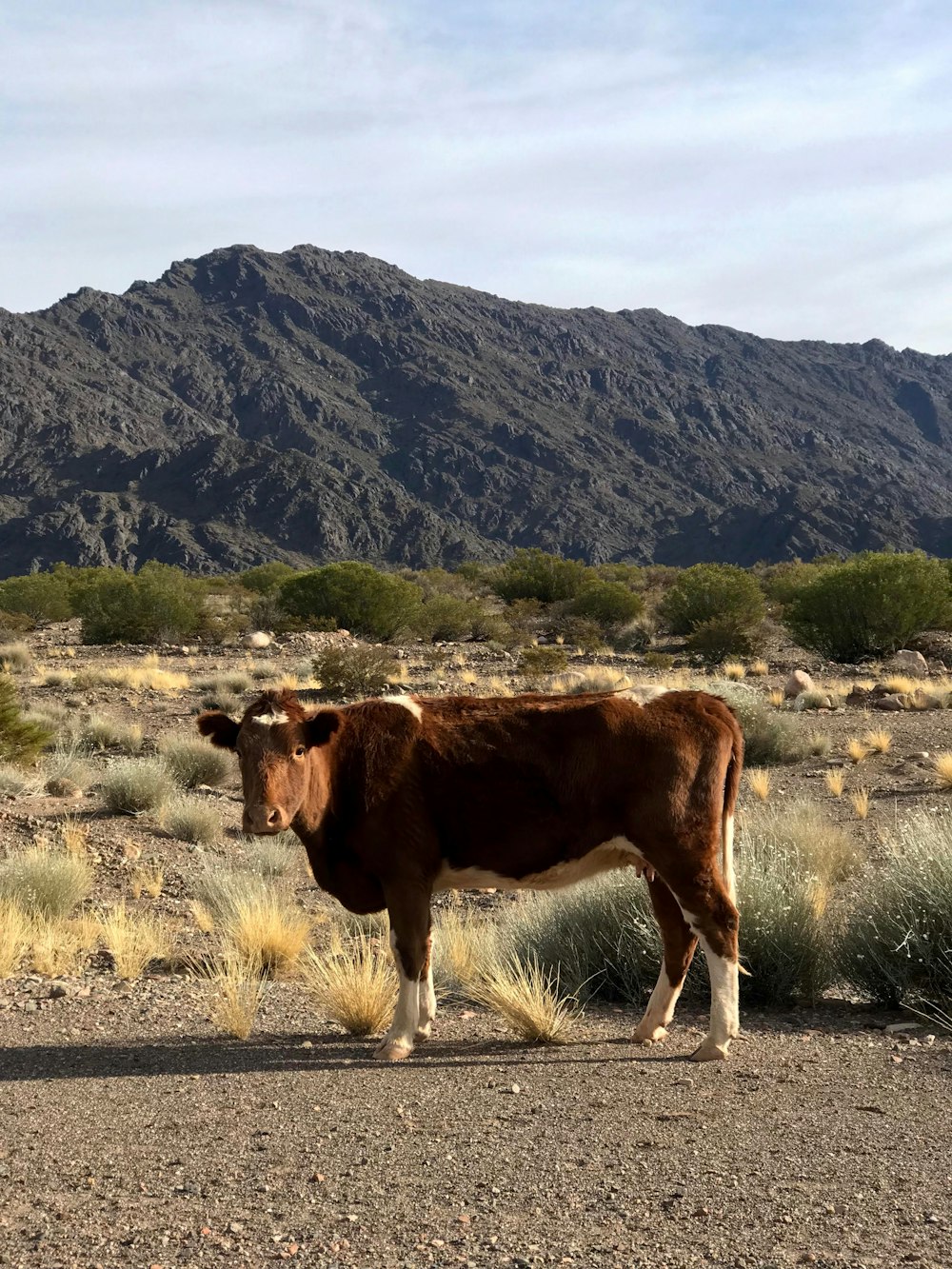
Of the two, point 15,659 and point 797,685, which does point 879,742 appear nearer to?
point 797,685

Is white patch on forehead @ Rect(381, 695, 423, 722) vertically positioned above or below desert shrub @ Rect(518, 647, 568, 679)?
above

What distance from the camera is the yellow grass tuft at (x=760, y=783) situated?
17562 millimetres

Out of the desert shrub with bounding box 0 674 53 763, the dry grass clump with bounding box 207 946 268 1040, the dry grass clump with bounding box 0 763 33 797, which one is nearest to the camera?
the dry grass clump with bounding box 207 946 268 1040

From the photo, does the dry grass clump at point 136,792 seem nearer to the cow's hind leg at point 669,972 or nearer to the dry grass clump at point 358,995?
the dry grass clump at point 358,995

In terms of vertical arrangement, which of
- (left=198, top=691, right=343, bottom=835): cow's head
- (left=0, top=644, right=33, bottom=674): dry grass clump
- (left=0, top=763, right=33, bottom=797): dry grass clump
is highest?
(left=198, top=691, right=343, bottom=835): cow's head

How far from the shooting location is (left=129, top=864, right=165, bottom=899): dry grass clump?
1252cm

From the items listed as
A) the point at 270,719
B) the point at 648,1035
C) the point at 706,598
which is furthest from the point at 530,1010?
the point at 706,598

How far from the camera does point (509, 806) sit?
6781 mm

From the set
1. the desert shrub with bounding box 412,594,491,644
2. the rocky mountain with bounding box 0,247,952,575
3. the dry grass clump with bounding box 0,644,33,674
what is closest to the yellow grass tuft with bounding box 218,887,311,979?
the dry grass clump with bounding box 0,644,33,674

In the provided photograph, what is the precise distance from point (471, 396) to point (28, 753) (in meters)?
186

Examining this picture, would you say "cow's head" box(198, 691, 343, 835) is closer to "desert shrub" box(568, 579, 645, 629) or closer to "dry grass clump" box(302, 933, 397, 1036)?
"dry grass clump" box(302, 933, 397, 1036)

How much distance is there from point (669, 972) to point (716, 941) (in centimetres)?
44

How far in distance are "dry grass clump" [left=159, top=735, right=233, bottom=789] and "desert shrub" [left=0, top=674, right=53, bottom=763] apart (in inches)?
69.6

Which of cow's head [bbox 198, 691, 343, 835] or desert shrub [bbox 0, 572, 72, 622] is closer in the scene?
cow's head [bbox 198, 691, 343, 835]
